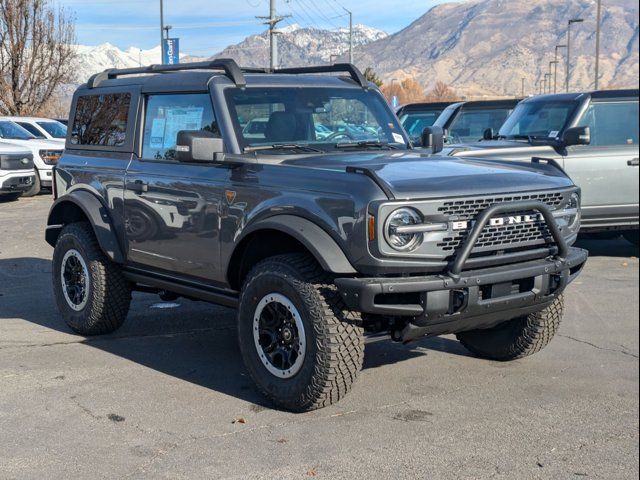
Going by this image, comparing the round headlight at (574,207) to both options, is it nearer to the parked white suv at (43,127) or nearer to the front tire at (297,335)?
the front tire at (297,335)

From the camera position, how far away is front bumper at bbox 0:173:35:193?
18.1 meters

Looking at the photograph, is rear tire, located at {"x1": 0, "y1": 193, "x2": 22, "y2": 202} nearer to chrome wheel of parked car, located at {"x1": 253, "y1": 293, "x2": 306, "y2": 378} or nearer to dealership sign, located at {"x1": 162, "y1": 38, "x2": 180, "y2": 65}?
dealership sign, located at {"x1": 162, "y1": 38, "x2": 180, "y2": 65}

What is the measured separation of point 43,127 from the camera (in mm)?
21750

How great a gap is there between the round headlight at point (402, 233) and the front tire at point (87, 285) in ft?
10.00

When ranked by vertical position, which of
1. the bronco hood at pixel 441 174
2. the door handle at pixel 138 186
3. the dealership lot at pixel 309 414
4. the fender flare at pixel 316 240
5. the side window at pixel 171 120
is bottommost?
the dealership lot at pixel 309 414

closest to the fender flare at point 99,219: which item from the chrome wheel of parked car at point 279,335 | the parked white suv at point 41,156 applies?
the chrome wheel of parked car at point 279,335

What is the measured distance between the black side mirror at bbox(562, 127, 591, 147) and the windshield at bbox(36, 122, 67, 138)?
15.2m

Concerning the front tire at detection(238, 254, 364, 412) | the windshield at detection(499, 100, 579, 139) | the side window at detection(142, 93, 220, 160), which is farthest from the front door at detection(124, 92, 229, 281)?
the windshield at detection(499, 100, 579, 139)

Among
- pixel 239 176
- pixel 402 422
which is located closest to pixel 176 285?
pixel 239 176

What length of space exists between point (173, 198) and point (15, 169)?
43.7 feet

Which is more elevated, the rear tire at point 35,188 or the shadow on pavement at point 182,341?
the rear tire at point 35,188

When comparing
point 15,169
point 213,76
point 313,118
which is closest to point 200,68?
point 213,76

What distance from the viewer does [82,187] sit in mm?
7137

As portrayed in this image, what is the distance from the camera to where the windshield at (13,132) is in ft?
67.9
